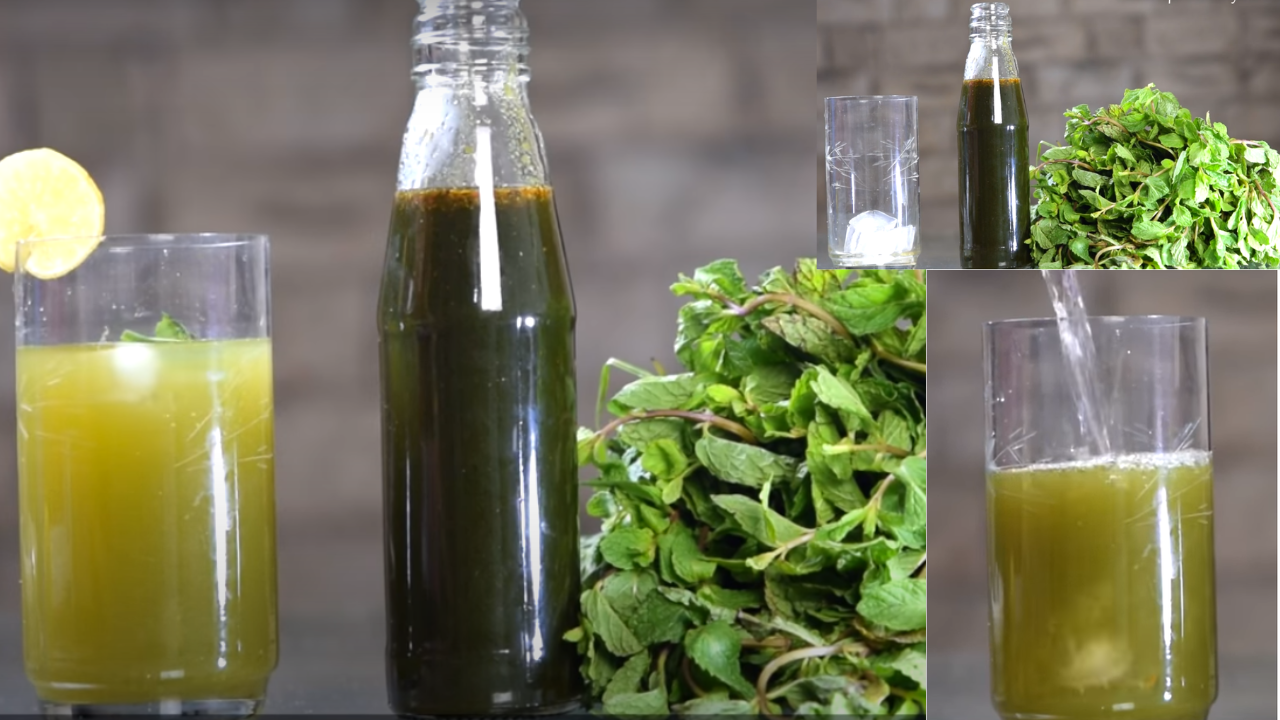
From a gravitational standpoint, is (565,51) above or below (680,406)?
above

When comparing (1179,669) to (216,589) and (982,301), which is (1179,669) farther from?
(216,589)

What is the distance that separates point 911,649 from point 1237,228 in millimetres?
387

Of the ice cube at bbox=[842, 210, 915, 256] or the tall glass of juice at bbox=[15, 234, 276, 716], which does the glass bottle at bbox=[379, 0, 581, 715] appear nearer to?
the tall glass of juice at bbox=[15, 234, 276, 716]

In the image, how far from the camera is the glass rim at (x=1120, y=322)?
2.16 ft

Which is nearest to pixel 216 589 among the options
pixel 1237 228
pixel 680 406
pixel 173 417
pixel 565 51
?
pixel 173 417

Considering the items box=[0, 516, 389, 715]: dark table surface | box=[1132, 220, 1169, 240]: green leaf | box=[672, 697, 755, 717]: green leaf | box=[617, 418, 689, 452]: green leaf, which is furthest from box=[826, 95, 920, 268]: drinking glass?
box=[0, 516, 389, 715]: dark table surface

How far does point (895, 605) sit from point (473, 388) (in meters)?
0.20

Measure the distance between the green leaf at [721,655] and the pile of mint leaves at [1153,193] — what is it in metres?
0.36

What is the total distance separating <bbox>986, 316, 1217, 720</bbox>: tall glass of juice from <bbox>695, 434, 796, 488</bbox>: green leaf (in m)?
0.10

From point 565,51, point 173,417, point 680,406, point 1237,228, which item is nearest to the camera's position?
point 173,417

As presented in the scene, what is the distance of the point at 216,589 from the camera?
654 mm

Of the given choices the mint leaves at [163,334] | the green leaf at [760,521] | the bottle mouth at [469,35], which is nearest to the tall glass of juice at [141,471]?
the mint leaves at [163,334]

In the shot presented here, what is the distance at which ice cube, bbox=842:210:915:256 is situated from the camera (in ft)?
3.11

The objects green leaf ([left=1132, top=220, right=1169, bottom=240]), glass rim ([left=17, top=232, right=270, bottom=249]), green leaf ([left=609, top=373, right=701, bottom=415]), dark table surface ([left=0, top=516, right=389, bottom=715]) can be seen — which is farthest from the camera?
dark table surface ([left=0, top=516, right=389, bottom=715])
